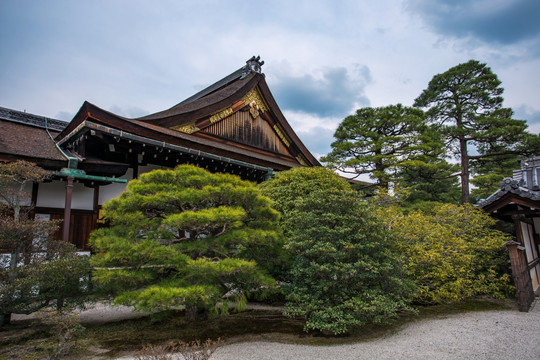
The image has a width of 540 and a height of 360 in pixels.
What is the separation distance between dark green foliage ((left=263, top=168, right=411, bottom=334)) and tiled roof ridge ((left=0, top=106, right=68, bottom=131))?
7.13m

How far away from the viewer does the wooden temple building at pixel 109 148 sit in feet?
20.8

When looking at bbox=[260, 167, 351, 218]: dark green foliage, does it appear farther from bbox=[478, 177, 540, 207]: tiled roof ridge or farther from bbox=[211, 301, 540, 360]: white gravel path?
bbox=[478, 177, 540, 207]: tiled roof ridge

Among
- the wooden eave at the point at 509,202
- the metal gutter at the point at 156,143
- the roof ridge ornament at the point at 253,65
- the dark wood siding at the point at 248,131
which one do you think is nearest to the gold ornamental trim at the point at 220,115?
the dark wood siding at the point at 248,131

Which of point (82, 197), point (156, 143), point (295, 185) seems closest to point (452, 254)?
point (295, 185)

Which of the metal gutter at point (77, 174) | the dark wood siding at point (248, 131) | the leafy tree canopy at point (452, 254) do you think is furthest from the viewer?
the dark wood siding at point (248, 131)

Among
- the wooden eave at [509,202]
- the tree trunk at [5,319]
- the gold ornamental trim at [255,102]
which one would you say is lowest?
the tree trunk at [5,319]

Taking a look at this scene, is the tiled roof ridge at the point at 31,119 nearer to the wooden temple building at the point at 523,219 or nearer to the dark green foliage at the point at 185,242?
the dark green foliage at the point at 185,242

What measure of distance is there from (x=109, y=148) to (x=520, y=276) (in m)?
8.76

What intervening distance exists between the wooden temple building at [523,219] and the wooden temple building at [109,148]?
18.2 feet

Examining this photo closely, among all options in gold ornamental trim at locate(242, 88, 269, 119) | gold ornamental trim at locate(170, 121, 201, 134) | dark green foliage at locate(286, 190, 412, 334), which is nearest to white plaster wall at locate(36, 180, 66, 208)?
gold ornamental trim at locate(170, 121, 201, 134)

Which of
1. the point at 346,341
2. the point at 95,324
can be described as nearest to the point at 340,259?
the point at 346,341

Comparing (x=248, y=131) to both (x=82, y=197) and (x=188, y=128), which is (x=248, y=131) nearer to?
(x=188, y=128)

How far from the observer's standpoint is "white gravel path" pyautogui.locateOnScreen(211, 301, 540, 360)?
12.3 ft

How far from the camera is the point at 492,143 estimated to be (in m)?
15.3
